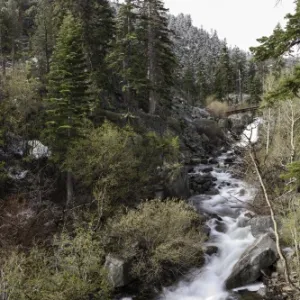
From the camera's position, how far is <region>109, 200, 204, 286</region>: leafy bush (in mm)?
20594

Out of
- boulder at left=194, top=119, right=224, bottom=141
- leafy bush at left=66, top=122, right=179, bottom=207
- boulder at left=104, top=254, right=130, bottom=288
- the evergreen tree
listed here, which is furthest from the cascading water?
the evergreen tree

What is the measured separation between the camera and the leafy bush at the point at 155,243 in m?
20.6

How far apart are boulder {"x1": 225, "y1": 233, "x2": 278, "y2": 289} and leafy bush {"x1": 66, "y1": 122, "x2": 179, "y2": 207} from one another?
909cm

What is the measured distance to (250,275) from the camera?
21391 mm

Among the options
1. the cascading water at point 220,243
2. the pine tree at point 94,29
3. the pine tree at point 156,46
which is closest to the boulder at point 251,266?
the cascading water at point 220,243

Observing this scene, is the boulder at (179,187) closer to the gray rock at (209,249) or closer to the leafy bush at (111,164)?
the leafy bush at (111,164)

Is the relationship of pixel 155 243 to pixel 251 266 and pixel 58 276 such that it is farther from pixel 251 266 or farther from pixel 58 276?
pixel 58 276

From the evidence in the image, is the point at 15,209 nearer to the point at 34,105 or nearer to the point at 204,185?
the point at 34,105

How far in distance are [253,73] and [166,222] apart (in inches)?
3043

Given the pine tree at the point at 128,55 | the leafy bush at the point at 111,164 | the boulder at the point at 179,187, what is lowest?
the boulder at the point at 179,187

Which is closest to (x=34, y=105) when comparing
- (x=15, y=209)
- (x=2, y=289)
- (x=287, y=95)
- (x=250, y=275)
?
(x=15, y=209)

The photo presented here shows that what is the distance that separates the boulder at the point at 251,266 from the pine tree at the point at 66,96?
497 inches

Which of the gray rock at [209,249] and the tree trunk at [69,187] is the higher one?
the tree trunk at [69,187]

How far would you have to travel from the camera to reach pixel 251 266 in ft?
70.7
